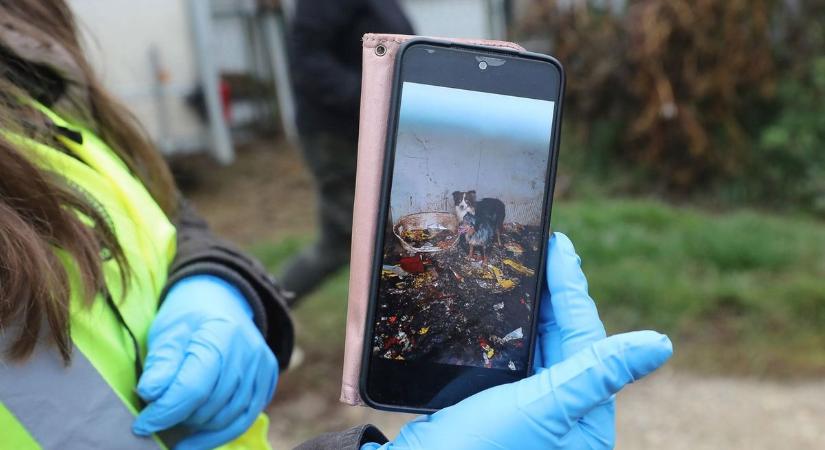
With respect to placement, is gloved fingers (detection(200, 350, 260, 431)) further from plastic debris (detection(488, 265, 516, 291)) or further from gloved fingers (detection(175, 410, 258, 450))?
plastic debris (detection(488, 265, 516, 291))

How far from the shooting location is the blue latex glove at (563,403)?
0.94 m

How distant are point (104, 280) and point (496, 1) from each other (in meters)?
6.43

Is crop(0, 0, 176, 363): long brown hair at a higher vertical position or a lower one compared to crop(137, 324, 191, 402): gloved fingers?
higher

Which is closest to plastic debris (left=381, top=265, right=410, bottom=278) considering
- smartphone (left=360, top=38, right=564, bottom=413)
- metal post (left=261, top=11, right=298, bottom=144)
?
smartphone (left=360, top=38, right=564, bottom=413)

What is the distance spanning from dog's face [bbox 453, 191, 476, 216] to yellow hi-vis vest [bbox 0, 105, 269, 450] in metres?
0.48

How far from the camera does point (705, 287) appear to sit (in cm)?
382

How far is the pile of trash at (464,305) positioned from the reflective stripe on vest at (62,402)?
36cm

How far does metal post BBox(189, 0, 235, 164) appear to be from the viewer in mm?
6460

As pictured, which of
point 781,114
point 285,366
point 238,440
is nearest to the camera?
point 238,440

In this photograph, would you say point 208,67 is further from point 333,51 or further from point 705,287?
point 705,287

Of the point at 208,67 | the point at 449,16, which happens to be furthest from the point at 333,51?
the point at 449,16

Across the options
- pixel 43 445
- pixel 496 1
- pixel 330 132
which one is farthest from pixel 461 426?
pixel 496 1

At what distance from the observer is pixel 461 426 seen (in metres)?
0.96

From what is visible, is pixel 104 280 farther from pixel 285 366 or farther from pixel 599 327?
pixel 599 327
